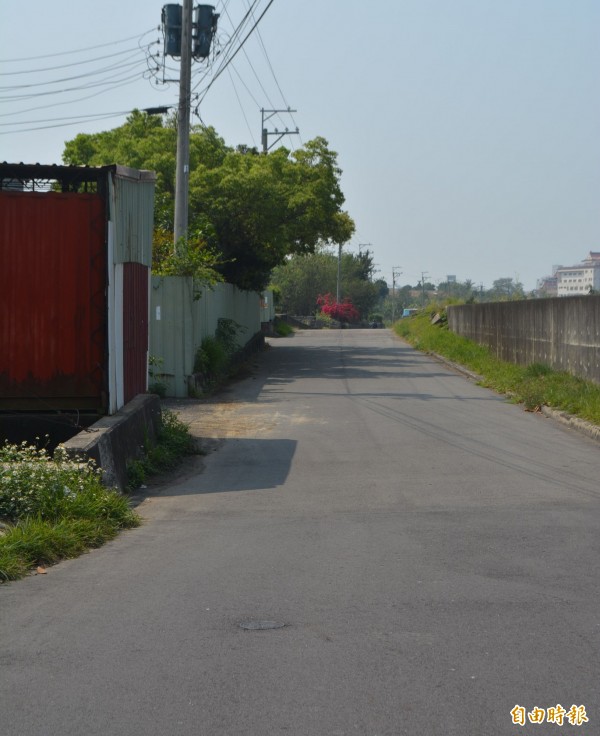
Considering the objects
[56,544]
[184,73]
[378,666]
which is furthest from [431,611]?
[184,73]

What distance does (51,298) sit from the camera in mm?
12656

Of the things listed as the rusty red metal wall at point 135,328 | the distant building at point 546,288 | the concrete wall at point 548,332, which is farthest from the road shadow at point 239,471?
the distant building at point 546,288

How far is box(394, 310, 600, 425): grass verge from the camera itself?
1728 cm

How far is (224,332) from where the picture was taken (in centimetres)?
2680

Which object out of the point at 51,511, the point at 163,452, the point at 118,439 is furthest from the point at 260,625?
the point at 163,452

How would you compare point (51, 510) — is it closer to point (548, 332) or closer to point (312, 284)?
point (548, 332)

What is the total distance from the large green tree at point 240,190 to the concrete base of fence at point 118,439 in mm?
14037

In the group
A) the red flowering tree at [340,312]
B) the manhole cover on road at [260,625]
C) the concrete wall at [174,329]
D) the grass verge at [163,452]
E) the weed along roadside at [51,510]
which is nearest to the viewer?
the manhole cover on road at [260,625]

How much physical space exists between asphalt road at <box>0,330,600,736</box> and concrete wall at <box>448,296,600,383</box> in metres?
6.79

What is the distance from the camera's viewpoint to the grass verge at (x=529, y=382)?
56.7ft

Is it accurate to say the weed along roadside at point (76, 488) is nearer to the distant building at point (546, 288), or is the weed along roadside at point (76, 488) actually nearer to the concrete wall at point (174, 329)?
the concrete wall at point (174, 329)

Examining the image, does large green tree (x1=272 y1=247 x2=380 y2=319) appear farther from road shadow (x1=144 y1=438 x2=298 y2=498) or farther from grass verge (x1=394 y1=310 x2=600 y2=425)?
road shadow (x1=144 y1=438 x2=298 y2=498)

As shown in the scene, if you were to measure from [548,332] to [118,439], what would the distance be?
13753mm

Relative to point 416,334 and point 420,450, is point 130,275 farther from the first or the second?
point 416,334
